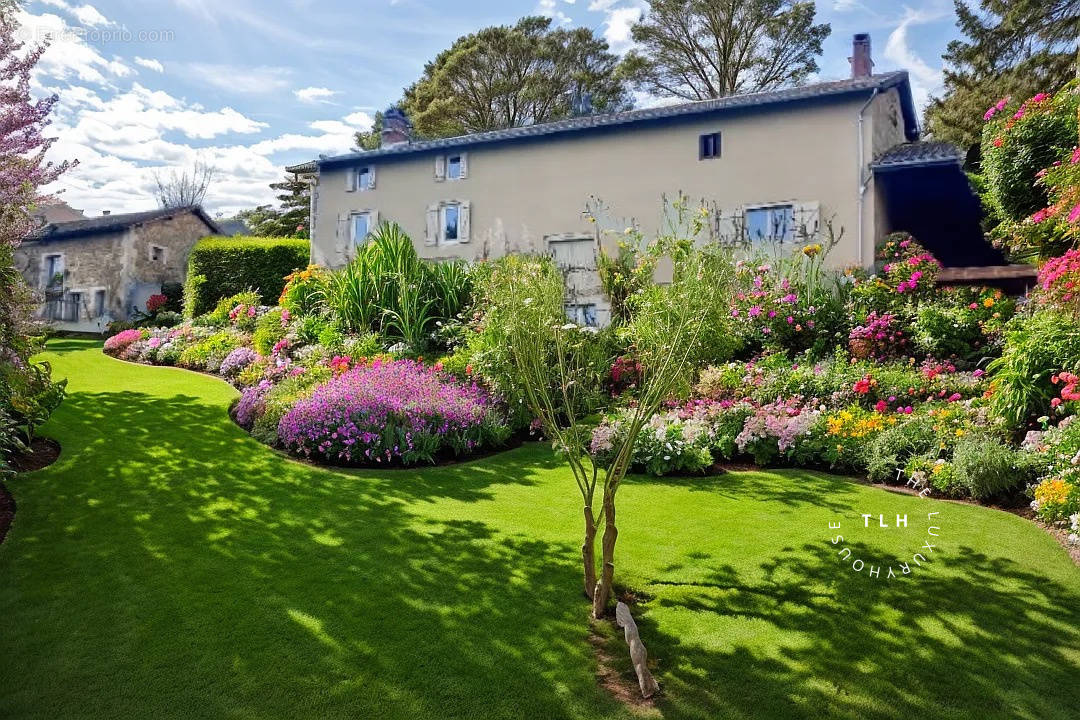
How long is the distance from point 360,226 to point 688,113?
10.8 metres

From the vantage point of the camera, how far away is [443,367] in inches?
420

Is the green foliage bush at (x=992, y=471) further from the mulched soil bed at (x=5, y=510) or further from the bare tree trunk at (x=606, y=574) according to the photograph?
the mulched soil bed at (x=5, y=510)

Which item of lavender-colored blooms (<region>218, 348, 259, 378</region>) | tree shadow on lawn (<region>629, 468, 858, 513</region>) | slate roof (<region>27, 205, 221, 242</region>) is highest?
slate roof (<region>27, 205, 221, 242</region>)

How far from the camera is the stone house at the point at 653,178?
49.8ft

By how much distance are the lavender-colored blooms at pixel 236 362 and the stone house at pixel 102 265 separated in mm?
14763

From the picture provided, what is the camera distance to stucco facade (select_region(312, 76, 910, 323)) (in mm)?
15219

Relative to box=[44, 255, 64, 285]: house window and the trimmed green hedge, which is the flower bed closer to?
the trimmed green hedge

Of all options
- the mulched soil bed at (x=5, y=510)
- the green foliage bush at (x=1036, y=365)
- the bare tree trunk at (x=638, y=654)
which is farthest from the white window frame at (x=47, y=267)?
the green foliage bush at (x=1036, y=365)

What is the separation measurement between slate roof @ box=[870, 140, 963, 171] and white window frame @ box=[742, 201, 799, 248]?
1.91m

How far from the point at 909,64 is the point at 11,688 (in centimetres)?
1990

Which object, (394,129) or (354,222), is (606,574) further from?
(394,129)

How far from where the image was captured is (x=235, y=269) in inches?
823

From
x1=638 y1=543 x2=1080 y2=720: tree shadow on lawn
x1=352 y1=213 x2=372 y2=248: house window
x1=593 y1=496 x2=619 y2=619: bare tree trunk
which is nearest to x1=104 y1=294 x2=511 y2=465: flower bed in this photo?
x1=593 y1=496 x2=619 y2=619: bare tree trunk

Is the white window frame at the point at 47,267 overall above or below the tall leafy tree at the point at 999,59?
below
